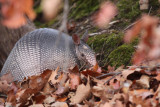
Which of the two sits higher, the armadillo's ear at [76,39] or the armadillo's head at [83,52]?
the armadillo's ear at [76,39]

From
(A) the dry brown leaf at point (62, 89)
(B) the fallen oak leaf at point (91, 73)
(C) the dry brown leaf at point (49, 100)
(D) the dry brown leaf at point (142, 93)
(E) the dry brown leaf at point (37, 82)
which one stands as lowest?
(C) the dry brown leaf at point (49, 100)

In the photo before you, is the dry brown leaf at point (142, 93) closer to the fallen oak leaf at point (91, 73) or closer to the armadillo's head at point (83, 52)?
the fallen oak leaf at point (91, 73)

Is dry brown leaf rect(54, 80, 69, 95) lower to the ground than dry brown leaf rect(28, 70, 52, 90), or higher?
lower

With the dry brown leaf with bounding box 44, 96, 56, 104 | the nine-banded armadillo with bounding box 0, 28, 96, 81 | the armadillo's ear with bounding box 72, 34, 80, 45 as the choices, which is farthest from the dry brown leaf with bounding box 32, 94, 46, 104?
the armadillo's ear with bounding box 72, 34, 80, 45

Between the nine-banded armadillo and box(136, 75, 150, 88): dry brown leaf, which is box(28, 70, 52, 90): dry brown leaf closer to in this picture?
the nine-banded armadillo

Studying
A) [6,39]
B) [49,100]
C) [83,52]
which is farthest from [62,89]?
[6,39]

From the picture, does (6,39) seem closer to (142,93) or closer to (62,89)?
(62,89)

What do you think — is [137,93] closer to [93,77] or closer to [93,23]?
[93,77]

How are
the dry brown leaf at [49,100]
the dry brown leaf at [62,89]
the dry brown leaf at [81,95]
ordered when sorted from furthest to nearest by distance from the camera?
1. the dry brown leaf at [62,89]
2. the dry brown leaf at [49,100]
3. the dry brown leaf at [81,95]

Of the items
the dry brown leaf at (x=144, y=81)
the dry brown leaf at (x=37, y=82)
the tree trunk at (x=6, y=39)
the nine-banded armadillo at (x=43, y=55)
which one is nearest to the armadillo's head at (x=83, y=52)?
the nine-banded armadillo at (x=43, y=55)
